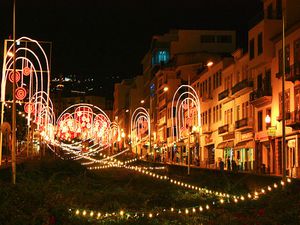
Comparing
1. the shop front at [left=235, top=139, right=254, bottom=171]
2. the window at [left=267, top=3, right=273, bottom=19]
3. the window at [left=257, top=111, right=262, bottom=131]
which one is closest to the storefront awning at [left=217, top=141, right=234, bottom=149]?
the shop front at [left=235, top=139, right=254, bottom=171]

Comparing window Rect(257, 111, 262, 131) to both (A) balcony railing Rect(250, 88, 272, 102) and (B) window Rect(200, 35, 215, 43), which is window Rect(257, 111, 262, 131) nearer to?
(A) balcony railing Rect(250, 88, 272, 102)

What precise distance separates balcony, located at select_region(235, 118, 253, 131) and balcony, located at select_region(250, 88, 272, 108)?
9.67 feet

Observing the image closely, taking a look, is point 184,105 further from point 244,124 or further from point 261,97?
point 261,97

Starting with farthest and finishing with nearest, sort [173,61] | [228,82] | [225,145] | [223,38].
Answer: [223,38]
[173,61]
[228,82]
[225,145]

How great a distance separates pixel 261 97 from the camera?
5956 centimetres

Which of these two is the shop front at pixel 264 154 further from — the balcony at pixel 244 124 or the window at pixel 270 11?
the window at pixel 270 11

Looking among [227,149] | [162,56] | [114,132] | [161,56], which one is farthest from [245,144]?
[161,56]

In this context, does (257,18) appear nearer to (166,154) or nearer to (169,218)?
(169,218)

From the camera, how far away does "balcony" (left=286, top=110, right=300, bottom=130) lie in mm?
50641

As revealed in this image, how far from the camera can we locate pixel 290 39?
176ft

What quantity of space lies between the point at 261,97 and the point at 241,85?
8248 millimetres

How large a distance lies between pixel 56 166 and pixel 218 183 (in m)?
17.3

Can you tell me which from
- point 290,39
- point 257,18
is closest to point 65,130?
point 257,18

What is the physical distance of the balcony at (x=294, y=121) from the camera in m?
50.6
